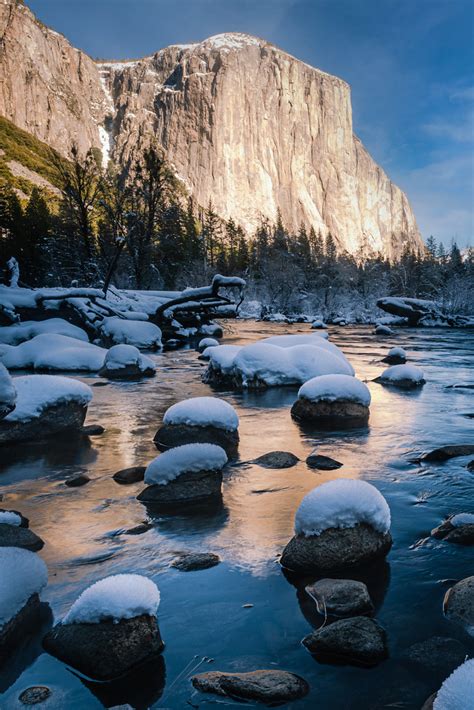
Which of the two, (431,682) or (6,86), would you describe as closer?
(431,682)

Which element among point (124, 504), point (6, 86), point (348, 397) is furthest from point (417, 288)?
point (6, 86)

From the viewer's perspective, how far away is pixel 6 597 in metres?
2.76

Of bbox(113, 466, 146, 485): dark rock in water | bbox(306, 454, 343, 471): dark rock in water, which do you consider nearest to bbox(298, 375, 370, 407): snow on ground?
bbox(306, 454, 343, 471): dark rock in water

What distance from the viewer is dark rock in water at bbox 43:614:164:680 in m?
2.56

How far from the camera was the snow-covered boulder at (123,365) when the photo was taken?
13.4 meters

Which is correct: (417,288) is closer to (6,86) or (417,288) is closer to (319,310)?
(319,310)

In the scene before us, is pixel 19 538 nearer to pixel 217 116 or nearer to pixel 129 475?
pixel 129 475

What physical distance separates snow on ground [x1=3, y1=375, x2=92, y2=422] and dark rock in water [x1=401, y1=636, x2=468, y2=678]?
6.19 metres

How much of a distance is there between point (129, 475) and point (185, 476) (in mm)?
986

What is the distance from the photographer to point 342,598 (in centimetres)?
314

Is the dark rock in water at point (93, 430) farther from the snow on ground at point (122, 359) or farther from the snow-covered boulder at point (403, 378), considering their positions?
the snow-covered boulder at point (403, 378)

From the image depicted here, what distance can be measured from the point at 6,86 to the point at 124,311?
106764mm

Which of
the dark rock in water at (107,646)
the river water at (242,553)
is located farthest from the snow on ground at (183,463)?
the dark rock in water at (107,646)

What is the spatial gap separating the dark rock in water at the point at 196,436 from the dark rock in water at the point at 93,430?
147 centimetres
